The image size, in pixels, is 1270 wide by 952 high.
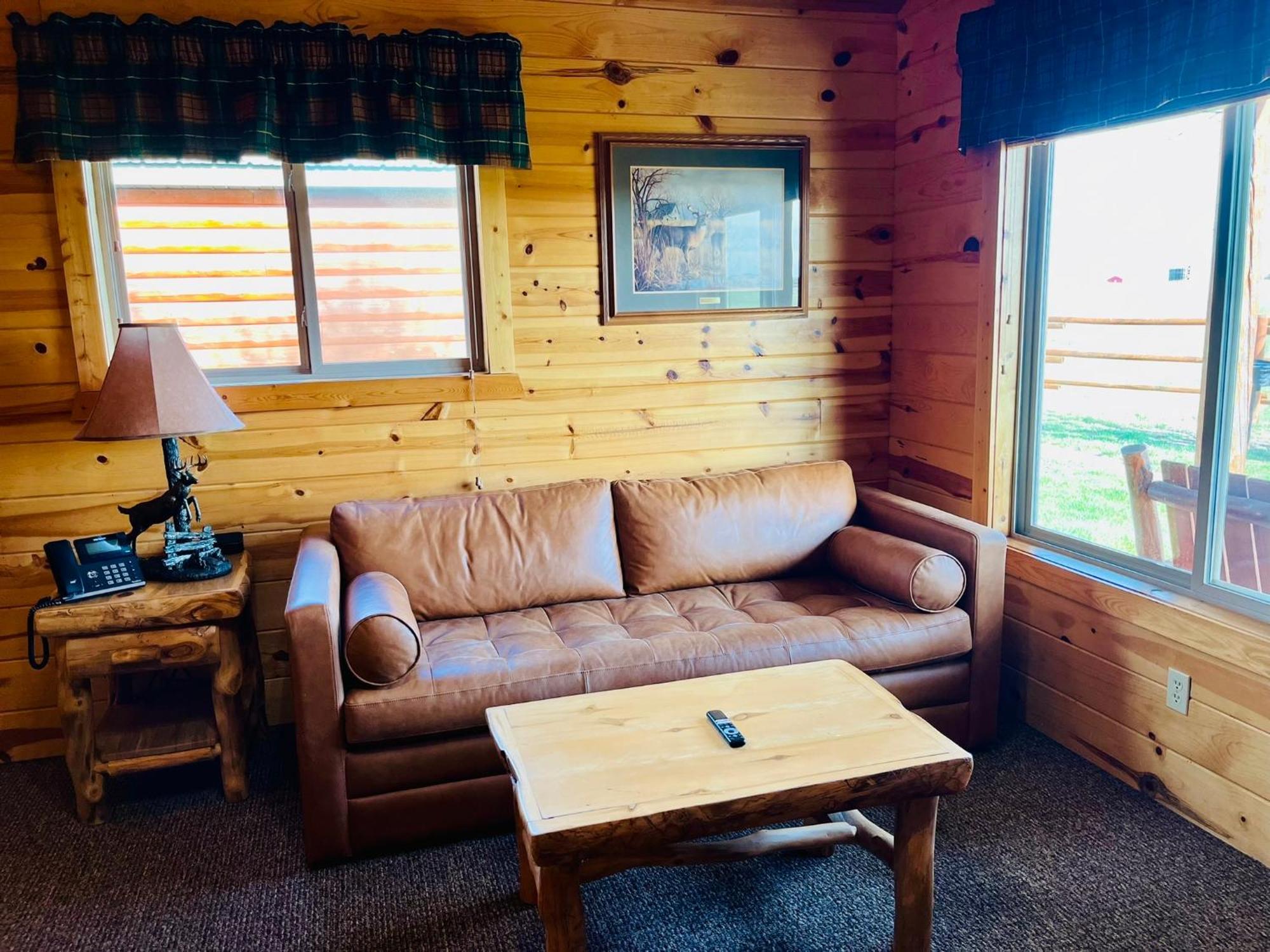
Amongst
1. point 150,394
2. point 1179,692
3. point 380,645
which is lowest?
point 1179,692

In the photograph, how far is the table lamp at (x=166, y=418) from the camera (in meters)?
2.49

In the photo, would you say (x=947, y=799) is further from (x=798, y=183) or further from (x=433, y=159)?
(x=433, y=159)

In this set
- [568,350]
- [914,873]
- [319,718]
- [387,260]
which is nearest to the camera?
[914,873]

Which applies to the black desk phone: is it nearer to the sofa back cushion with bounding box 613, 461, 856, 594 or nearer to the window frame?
the window frame

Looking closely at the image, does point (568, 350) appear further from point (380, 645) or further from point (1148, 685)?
point (1148, 685)

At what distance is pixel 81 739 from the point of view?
8.29 feet

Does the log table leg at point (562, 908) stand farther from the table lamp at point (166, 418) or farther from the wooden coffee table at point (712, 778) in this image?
the table lamp at point (166, 418)

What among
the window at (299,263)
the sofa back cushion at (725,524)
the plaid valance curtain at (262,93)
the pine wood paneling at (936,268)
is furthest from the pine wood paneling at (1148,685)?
the plaid valance curtain at (262,93)

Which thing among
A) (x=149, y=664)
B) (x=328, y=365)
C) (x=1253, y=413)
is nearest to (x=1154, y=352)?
(x=1253, y=413)

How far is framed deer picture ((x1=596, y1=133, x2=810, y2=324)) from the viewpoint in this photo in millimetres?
3229

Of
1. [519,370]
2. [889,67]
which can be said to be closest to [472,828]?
[519,370]

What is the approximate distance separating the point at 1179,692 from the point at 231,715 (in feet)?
8.51

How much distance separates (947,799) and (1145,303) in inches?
58.9

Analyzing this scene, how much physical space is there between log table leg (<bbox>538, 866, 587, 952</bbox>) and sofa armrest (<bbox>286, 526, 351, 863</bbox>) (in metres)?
0.77
